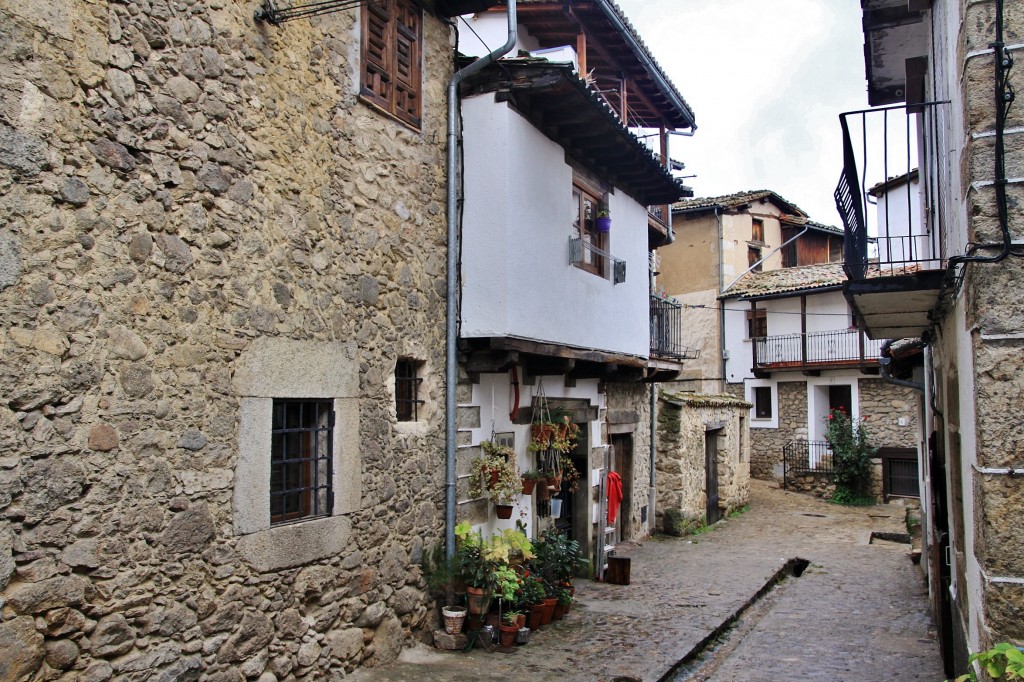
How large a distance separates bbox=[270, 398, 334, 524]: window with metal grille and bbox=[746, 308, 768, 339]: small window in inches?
783

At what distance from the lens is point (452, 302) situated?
24.4ft

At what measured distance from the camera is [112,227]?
441cm

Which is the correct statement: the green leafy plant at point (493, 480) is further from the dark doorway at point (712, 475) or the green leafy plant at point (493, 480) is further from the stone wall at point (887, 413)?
the stone wall at point (887, 413)

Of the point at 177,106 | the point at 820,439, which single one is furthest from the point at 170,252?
the point at 820,439

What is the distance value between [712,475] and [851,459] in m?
5.92

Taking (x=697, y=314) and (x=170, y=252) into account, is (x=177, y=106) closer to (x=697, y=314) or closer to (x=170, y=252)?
(x=170, y=252)

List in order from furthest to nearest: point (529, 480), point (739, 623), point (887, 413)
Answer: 1. point (887, 413)
2. point (739, 623)
3. point (529, 480)

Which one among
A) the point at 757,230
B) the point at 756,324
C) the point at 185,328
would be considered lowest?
the point at 185,328

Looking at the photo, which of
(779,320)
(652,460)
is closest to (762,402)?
(779,320)

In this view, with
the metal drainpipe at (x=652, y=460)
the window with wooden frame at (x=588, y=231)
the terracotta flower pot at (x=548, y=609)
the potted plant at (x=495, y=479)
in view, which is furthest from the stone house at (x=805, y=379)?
the potted plant at (x=495, y=479)

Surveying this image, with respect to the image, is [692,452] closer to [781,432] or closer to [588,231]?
[588,231]

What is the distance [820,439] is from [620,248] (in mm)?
14217

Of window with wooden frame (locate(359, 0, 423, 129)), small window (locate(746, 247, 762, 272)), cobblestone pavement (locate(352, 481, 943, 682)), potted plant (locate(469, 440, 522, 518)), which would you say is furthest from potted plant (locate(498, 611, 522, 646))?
small window (locate(746, 247, 762, 272))

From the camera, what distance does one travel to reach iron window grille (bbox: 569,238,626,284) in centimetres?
895
